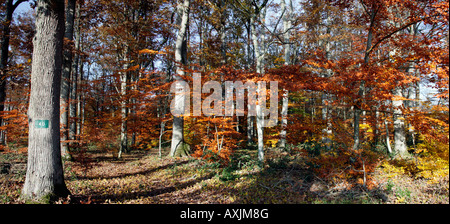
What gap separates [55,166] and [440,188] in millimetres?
8759

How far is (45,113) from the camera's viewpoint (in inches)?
163

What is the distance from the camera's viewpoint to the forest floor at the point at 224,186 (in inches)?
195

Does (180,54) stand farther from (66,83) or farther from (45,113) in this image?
(45,113)

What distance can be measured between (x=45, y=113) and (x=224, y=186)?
5082 mm

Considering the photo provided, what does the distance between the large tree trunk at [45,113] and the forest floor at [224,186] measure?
1.34 ft

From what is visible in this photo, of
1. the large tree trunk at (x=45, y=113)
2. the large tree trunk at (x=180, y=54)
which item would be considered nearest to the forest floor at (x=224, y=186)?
the large tree trunk at (x=45, y=113)

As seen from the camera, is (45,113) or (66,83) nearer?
(45,113)

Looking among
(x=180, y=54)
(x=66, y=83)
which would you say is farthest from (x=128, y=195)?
(x=180, y=54)

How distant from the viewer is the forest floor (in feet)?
16.3

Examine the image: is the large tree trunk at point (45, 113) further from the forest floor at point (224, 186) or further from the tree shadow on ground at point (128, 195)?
the tree shadow on ground at point (128, 195)

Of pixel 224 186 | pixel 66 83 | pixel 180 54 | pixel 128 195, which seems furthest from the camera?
pixel 180 54

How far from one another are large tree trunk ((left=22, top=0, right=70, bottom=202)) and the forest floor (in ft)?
1.34

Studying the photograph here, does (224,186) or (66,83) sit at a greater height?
(66,83)

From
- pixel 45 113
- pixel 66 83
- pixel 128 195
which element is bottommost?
pixel 128 195
